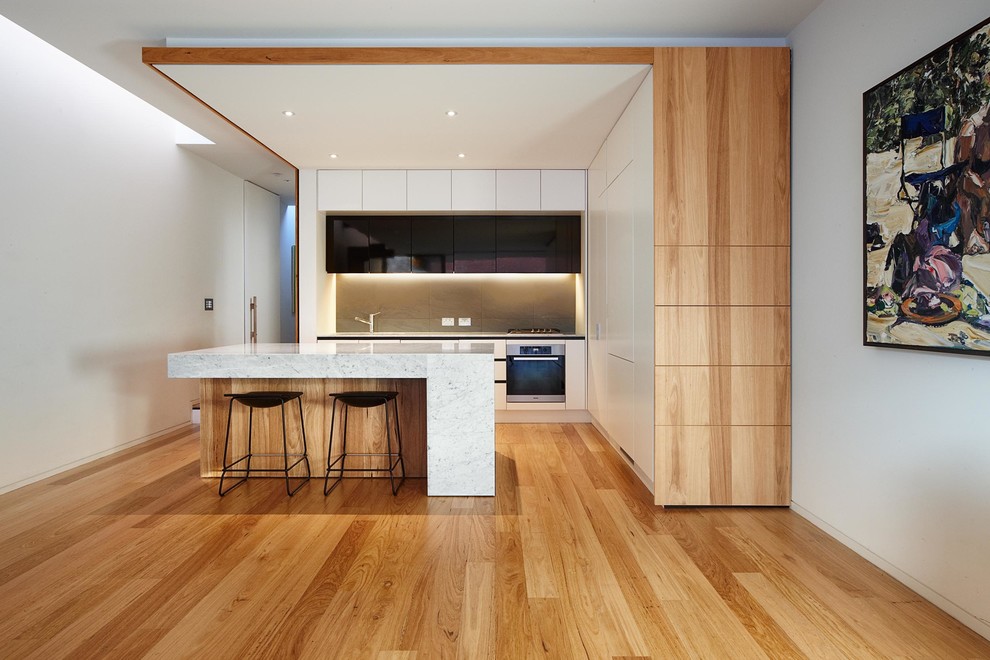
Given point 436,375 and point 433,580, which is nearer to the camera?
point 433,580

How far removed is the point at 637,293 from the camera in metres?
3.43

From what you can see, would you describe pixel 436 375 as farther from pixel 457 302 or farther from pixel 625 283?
pixel 457 302

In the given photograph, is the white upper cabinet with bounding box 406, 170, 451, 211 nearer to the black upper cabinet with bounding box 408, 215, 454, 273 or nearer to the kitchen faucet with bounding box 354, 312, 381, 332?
the black upper cabinet with bounding box 408, 215, 454, 273

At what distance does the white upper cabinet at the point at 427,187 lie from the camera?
536 cm

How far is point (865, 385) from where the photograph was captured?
8.04ft

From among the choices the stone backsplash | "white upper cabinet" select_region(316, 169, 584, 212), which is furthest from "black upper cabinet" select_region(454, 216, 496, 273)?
the stone backsplash

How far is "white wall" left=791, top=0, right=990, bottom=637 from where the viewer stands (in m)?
1.95

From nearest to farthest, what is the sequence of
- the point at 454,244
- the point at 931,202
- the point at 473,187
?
the point at 931,202
the point at 473,187
the point at 454,244

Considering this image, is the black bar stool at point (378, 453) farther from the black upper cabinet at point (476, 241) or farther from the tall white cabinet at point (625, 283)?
the black upper cabinet at point (476, 241)

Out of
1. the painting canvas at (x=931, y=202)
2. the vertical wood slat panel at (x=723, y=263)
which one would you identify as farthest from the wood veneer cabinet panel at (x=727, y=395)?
A: the painting canvas at (x=931, y=202)

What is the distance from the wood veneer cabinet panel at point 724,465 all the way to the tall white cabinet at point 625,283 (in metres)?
0.14

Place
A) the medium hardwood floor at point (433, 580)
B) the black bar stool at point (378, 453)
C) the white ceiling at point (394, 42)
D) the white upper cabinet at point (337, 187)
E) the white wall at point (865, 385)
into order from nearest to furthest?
the medium hardwood floor at point (433, 580) < the white wall at point (865, 385) < the white ceiling at point (394, 42) < the black bar stool at point (378, 453) < the white upper cabinet at point (337, 187)

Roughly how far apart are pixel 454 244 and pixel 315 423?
2.61 metres

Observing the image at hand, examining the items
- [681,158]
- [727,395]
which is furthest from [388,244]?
[727,395]
